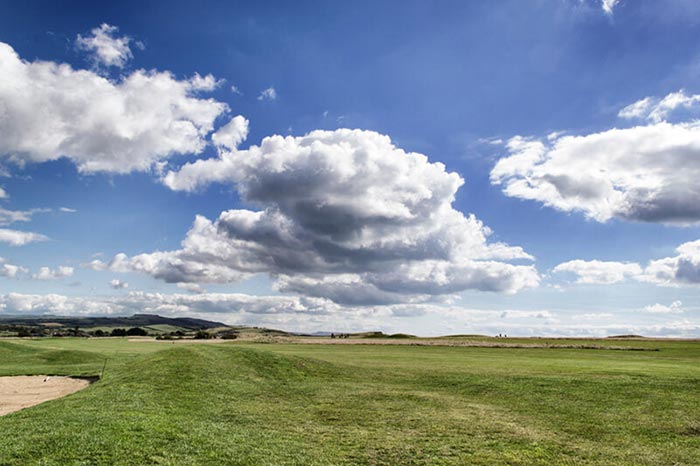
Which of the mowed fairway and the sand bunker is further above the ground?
the mowed fairway

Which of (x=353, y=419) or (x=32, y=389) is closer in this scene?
(x=353, y=419)

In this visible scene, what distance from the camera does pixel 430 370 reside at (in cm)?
4378

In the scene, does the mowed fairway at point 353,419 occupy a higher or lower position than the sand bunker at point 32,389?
higher

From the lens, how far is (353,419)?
22609 millimetres

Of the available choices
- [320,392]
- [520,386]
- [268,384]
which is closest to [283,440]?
[320,392]

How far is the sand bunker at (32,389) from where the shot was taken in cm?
3024

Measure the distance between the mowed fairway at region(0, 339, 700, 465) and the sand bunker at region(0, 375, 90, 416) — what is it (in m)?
4.71

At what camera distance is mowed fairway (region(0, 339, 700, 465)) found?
15953 mm

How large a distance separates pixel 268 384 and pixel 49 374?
2418 cm

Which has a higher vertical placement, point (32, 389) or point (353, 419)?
point (353, 419)

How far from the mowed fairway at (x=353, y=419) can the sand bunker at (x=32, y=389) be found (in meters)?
4.71

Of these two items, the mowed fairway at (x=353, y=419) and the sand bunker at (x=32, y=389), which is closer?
the mowed fairway at (x=353, y=419)

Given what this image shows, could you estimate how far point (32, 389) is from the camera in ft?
117

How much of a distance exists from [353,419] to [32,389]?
28.8m
